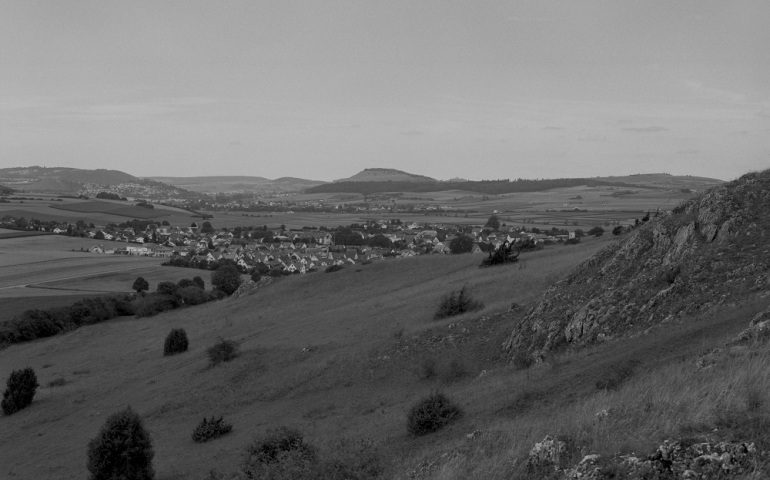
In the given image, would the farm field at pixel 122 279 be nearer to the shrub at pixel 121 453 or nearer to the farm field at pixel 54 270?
the farm field at pixel 54 270

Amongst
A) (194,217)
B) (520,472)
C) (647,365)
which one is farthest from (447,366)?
(194,217)

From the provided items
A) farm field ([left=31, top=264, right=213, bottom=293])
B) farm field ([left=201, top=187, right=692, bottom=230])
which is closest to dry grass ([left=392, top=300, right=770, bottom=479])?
farm field ([left=31, top=264, right=213, bottom=293])

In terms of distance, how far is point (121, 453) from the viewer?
1903 centimetres

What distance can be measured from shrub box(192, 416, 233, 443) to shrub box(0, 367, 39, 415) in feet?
51.1

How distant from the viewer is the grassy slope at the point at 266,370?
2136cm

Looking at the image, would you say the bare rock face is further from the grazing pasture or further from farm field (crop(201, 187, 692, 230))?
the grazing pasture

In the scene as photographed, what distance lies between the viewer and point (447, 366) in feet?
73.9

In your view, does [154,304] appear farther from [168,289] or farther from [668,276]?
[668,276]

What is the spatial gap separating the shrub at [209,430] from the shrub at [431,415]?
30.1 ft

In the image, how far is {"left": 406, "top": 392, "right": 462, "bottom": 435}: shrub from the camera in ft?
49.7

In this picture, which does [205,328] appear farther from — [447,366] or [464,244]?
[464,244]

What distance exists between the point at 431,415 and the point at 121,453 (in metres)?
10.6

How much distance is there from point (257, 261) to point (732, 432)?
95273 mm

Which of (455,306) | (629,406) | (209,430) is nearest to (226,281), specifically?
(455,306)
